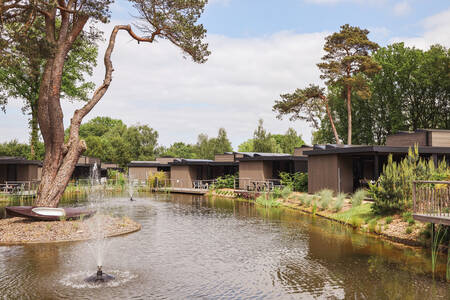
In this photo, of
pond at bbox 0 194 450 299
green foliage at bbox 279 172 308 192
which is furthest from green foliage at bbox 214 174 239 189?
pond at bbox 0 194 450 299

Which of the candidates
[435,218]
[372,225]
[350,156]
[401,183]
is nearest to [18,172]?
[350,156]

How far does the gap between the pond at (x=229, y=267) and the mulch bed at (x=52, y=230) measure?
767 mm

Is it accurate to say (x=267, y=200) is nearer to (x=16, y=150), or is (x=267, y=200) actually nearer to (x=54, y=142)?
(x=54, y=142)

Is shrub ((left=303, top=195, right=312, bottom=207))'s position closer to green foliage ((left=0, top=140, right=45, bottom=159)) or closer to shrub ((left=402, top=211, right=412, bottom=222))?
shrub ((left=402, top=211, right=412, bottom=222))

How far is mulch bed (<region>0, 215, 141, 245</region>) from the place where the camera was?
13392mm

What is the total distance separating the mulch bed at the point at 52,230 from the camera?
43.9 ft

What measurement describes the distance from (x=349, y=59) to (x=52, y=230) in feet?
102

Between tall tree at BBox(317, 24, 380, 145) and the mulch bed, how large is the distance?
27765mm

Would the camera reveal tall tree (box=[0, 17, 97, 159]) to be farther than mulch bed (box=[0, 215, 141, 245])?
Yes

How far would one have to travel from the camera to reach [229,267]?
33.3ft

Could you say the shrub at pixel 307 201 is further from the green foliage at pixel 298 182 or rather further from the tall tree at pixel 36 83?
the tall tree at pixel 36 83

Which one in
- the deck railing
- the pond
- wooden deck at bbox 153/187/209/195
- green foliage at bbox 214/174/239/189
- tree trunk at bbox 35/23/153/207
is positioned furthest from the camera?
green foliage at bbox 214/174/239/189

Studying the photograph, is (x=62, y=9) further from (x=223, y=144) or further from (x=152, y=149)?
(x=152, y=149)

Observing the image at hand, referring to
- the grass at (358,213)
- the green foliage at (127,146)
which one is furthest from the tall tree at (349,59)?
the green foliage at (127,146)
